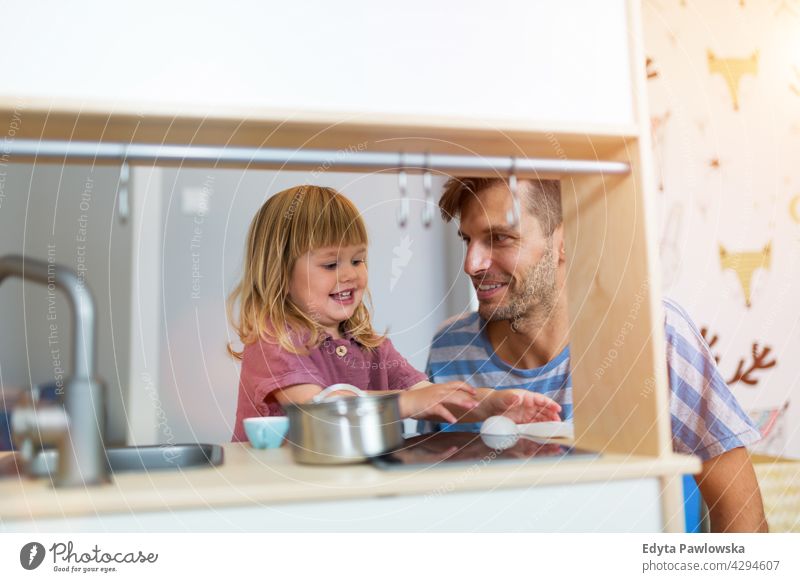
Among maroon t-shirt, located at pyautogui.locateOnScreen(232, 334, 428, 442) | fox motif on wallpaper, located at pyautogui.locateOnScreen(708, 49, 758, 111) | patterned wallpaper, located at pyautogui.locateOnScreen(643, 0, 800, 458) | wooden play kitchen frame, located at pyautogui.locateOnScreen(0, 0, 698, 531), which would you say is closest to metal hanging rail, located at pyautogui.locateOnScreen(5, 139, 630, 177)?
wooden play kitchen frame, located at pyautogui.locateOnScreen(0, 0, 698, 531)

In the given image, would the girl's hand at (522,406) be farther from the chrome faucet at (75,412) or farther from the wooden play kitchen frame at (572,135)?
the chrome faucet at (75,412)

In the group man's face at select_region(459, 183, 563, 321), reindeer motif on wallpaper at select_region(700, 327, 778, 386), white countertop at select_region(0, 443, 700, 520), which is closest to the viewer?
white countertop at select_region(0, 443, 700, 520)

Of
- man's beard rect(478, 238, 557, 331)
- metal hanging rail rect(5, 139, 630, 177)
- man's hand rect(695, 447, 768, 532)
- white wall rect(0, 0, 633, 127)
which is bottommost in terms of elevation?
man's hand rect(695, 447, 768, 532)

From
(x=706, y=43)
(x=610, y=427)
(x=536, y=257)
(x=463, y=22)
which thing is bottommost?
(x=610, y=427)

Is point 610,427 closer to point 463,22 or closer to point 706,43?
point 463,22

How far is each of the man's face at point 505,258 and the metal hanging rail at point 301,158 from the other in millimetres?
307

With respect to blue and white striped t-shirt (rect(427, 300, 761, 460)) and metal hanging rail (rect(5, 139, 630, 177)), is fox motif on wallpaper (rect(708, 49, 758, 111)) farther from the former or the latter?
metal hanging rail (rect(5, 139, 630, 177))

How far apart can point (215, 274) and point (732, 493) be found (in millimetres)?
564

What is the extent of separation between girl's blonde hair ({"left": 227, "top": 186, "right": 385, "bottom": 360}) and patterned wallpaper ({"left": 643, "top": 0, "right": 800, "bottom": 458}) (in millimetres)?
577

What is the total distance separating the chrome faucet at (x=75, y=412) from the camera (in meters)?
0.41

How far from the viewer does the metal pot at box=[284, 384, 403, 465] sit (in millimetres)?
463

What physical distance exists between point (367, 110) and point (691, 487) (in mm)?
544

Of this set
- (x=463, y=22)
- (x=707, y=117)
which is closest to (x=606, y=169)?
(x=463, y=22)

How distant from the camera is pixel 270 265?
71 cm
